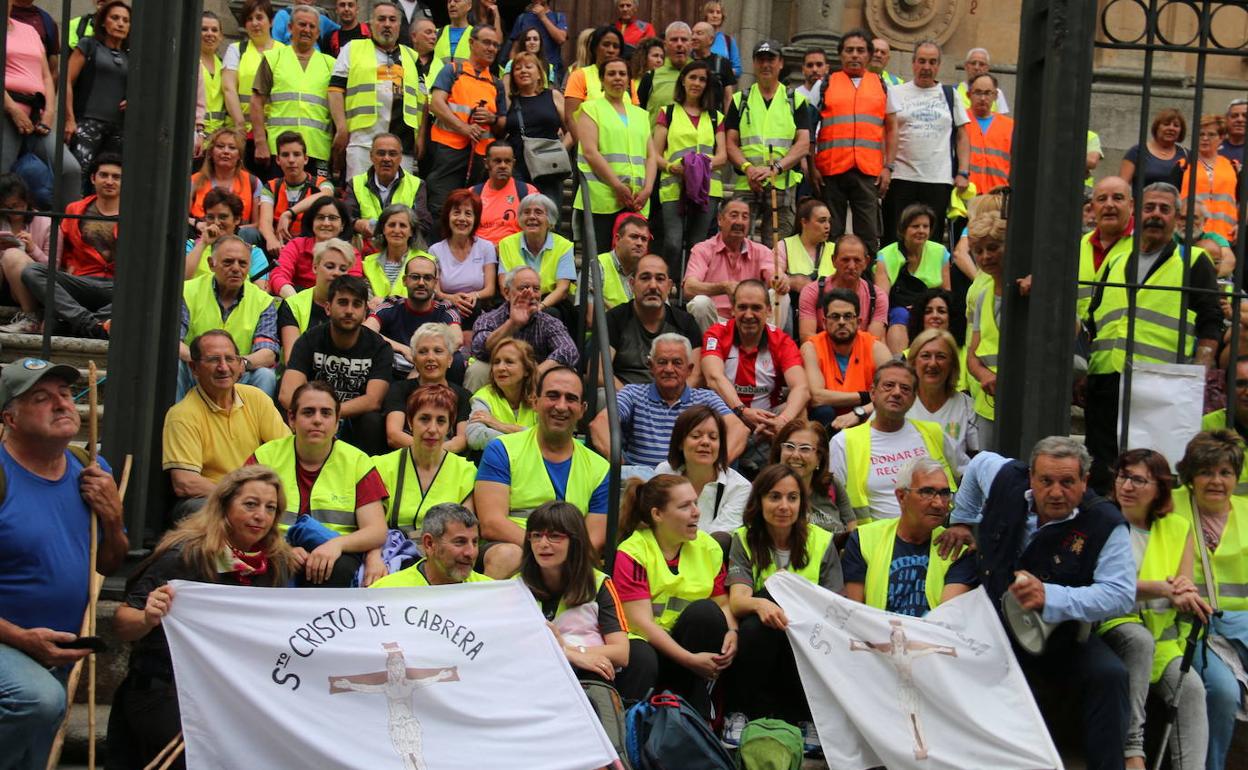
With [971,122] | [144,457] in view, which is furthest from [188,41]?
[971,122]

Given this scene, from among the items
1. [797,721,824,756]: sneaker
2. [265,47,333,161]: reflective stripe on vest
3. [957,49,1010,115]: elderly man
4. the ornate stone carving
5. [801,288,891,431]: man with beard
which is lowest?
[797,721,824,756]: sneaker

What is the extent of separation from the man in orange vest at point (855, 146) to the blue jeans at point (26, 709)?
8.14 m

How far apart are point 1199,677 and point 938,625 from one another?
3.58 feet

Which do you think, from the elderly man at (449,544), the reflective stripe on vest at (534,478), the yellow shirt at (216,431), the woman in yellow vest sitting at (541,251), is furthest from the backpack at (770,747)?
the woman in yellow vest sitting at (541,251)

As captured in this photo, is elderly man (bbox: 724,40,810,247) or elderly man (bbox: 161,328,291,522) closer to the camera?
elderly man (bbox: 161,328,291,522)

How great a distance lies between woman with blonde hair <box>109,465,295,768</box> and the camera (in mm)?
6363

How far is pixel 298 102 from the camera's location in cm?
1305

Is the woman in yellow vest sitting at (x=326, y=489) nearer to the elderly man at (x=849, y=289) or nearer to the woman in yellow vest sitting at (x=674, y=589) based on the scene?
the woman in yellow vest sitting at (x=674, y=589)

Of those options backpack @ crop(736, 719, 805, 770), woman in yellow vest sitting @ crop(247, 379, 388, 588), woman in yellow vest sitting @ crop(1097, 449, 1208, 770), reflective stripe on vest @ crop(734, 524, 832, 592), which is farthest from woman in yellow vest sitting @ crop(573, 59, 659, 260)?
backpack @ crop(736, 719, 805, 770)

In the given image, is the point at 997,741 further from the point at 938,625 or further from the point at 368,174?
the point at 368,174

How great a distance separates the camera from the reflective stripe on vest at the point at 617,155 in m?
12.3

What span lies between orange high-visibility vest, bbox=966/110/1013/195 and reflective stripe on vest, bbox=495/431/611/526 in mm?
6492

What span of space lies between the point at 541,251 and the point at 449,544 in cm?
475

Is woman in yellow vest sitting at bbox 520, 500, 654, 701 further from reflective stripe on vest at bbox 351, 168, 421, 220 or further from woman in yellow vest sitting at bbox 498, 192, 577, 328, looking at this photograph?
reflective stripe on vest at bbox 351, 168, 421, 220
